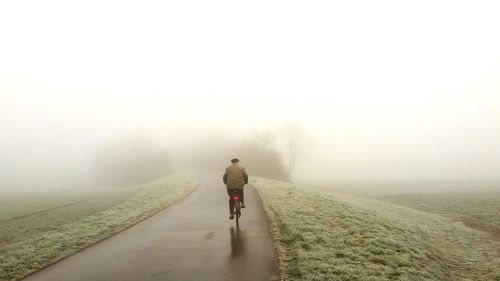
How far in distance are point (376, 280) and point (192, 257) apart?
5.42m

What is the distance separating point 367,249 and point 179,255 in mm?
6228

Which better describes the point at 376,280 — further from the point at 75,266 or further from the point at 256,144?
the point at 256,144

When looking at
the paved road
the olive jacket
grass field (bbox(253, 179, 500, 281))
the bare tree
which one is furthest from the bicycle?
the bare tree

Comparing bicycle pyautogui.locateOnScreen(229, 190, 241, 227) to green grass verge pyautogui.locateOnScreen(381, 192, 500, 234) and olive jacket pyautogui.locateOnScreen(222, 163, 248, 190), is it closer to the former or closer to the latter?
olive jacket pyautogui.locateOnScreen(222, 163, 248, 190)

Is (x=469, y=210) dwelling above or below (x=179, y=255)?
below

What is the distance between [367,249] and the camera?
12.7m

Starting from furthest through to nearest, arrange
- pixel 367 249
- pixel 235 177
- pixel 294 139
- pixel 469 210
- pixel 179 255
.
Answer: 1. pixel 294 139
2. pixel 469 210
3. pixel 235 177
4. pixel 367 249
5. pixel 179 255

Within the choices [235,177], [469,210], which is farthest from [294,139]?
[235,177]

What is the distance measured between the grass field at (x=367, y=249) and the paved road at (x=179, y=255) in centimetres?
83

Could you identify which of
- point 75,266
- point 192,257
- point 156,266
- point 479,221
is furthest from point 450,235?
point 75,266

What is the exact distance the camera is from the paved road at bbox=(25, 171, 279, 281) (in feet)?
33.3

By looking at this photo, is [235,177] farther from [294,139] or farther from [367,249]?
[294,139]

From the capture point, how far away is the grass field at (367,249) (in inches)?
415

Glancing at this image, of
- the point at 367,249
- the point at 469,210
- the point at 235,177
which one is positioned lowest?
A: the point at 469,210
